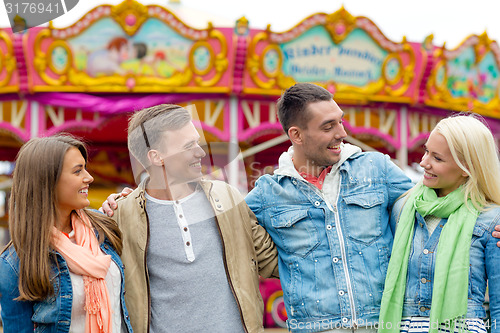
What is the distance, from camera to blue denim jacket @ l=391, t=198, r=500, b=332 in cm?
214

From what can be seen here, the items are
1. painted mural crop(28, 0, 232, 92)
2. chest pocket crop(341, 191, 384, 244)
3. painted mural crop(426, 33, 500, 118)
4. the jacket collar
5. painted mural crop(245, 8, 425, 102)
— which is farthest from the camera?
painted mural crop(426, 33, 500, 118)

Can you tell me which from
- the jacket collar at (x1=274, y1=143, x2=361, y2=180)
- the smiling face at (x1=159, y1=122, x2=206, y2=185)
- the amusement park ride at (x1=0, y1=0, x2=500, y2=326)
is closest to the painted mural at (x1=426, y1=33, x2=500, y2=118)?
the amusement park ride at (x1=0, y1=0, x2=500, y2=326)

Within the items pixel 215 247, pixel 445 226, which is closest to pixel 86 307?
pixel 215 247

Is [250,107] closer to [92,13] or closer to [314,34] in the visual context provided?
[314,34]

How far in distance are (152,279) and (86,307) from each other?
1.03 ft

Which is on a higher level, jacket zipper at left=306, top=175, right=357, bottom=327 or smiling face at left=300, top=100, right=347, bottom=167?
smiling face at left=300, top=100, right=347, bottom=167

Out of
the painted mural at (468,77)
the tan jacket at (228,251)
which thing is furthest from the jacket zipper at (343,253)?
the painted mural at (468,77)

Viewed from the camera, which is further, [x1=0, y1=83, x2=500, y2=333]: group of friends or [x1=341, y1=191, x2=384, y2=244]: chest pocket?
[x1=341, y1=191, x2=384, y2=244]: chest pocket

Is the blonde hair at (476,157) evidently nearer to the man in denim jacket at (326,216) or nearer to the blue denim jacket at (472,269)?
the blue denim jacket at (472,269)

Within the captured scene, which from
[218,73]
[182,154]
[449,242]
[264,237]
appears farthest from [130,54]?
[449,242]

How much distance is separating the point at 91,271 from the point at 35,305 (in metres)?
0.22

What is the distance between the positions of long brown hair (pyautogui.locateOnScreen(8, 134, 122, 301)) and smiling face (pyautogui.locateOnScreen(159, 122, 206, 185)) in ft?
1.30

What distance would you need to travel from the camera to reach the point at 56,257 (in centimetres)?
213

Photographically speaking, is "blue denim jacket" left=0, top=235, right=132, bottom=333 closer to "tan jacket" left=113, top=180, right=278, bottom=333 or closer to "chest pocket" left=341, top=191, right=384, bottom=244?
"tan jacket" left=113, top=180, right=278, bottom=333
